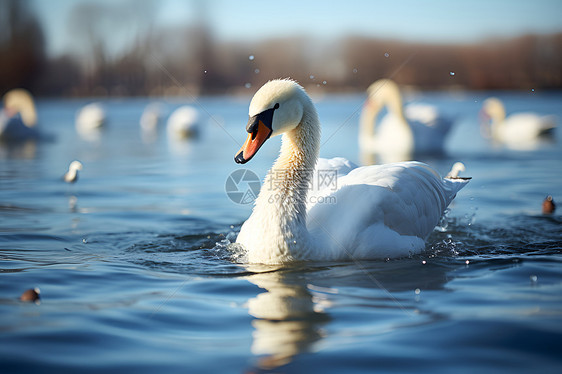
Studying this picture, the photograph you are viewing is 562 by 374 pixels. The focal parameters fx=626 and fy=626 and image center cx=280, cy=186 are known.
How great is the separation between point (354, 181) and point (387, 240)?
28.9 inches

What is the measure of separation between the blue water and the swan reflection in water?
0.01 m

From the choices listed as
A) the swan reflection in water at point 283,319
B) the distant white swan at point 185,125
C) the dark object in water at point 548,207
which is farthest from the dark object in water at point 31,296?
the distant white swan at point 185,125

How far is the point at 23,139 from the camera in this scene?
65.8 feet

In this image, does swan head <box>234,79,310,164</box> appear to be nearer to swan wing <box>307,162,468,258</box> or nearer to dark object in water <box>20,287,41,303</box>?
swan wing <box>307,162,468,258</box>

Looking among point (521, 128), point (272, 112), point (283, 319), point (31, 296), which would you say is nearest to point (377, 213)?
point (272, 112)

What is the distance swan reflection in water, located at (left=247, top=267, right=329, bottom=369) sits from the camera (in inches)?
136

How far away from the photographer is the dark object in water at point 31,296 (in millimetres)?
4320

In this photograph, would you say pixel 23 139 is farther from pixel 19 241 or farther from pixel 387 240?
pixel 387 240

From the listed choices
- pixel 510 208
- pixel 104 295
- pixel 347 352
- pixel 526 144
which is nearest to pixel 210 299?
pixel 104 295

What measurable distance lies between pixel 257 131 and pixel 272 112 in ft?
0.77

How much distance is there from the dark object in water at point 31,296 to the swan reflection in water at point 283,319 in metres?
1.48

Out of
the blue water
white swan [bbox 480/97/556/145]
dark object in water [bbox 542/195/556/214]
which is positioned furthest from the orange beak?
white swan [bbox 480/97/556/145]

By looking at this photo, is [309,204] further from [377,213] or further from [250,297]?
[250,297]

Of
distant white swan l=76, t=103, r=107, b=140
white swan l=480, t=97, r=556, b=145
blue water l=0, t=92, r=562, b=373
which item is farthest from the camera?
distant white swan l=76, t=103, r=107, b=140
